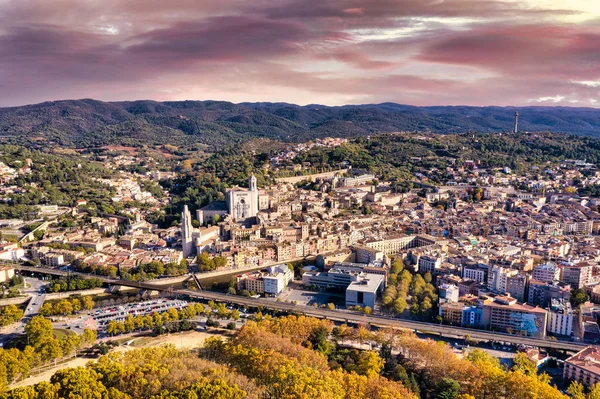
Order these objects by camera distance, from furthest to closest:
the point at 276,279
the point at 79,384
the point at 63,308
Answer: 1. the point at 276,279
2. the point at 63,308
3. the point at 79,384

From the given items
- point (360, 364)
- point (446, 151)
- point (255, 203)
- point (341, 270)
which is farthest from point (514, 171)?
point (360, 364)

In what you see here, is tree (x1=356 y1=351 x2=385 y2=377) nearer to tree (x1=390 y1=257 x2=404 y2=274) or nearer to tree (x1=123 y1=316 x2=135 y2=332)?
tree (x1=390 y1=257 x2=404 y2=274)

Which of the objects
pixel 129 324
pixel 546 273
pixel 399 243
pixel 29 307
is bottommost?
pixel 29 307

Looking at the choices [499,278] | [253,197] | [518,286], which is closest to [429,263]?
[499,278]

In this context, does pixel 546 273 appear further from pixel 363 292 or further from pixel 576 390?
pixel 576 390

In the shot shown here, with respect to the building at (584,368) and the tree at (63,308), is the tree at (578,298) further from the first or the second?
the tree at (63,308)

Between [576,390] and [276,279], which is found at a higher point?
[276,279]

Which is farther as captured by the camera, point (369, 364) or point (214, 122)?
point (214, 122)
